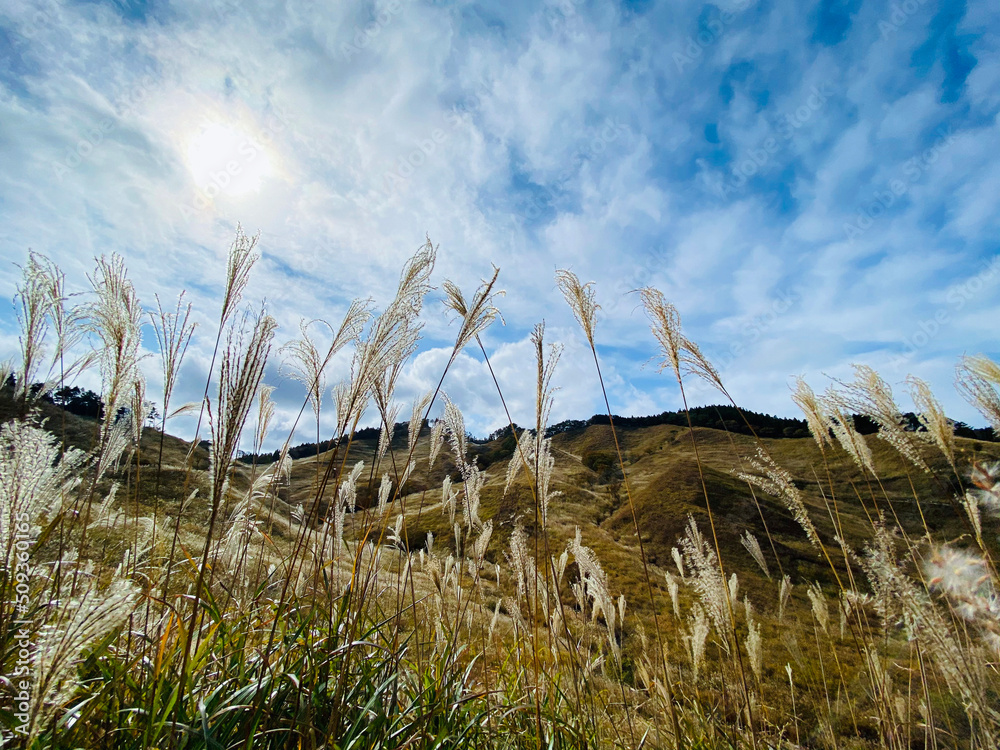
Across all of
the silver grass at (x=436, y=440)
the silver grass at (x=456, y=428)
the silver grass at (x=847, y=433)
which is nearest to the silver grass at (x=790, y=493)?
the silver grass at (x=847, y=433)

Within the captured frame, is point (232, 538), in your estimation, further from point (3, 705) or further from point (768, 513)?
point (768, 513)

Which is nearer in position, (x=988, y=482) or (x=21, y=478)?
(x=21, y=478)

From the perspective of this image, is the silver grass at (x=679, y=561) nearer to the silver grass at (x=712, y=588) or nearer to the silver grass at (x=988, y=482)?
the silver grass at (x=712, y=588)

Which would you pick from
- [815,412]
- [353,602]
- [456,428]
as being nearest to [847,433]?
[815,412]

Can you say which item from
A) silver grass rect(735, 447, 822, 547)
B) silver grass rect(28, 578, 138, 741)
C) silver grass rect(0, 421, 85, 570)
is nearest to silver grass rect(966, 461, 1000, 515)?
silver grass rect(735, 447, 822, 547)

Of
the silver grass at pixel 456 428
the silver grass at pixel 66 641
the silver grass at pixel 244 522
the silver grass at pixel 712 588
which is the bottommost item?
the silver grass at pixel 712 588

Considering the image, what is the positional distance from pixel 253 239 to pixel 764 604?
108 feet

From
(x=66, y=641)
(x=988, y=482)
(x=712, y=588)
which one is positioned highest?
(x=988, y=482)

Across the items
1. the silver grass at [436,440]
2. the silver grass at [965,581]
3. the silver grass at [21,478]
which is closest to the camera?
the silver grass at [21,478]

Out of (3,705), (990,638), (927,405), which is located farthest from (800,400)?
(3,705)

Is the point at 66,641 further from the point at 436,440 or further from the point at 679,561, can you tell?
the point at 679,561

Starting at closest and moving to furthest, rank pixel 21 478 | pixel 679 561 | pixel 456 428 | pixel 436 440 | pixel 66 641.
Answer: pixel 66 641 < pixel 21 478 < pixel 456 428 < pixel 436 440 < pixel 679 561

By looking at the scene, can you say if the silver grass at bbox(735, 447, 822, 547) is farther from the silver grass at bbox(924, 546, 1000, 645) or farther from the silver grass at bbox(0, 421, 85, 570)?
the silver grass at bbox(0, 421, 85, 570)

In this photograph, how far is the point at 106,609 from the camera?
1276mm
